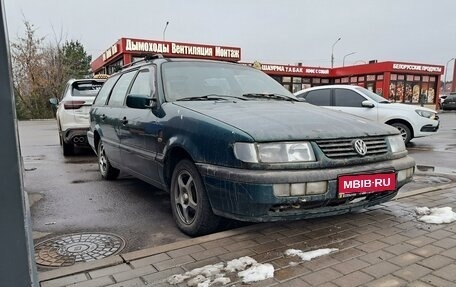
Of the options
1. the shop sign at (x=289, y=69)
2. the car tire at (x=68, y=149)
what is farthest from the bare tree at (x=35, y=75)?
the car tire at (x=68, y=149)

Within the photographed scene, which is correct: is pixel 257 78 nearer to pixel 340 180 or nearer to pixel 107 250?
pixel 340 180

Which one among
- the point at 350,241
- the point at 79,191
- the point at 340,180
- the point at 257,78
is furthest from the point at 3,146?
the point at 79,191

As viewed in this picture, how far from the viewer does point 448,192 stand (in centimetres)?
467

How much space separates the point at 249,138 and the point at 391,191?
1.43 metres

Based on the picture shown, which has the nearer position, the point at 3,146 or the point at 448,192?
the point at 3,146

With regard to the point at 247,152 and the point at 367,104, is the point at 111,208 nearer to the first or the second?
the point at 247,152

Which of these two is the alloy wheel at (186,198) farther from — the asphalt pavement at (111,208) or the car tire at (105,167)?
the car tire at (105,167)

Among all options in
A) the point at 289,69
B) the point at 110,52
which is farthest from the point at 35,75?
the point at 289,69

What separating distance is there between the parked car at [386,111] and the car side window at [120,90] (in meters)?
5.06

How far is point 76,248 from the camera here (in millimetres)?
3346

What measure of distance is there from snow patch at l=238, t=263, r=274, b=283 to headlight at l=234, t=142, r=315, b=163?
29.1 inches

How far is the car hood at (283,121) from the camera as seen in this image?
3000 millimetres

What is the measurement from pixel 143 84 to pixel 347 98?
6665 millimetres

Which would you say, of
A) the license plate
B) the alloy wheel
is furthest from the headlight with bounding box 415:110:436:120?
the alloy wheel
